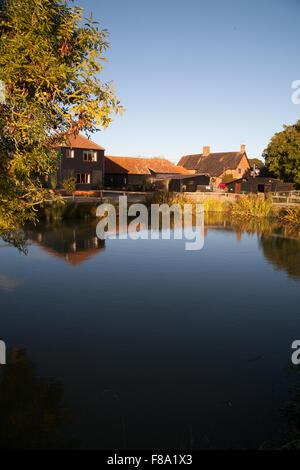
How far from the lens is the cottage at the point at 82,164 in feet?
144

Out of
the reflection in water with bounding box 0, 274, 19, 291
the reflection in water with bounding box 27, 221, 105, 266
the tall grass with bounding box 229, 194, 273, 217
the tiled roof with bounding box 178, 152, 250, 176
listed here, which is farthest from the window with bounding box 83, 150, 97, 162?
the reflection in water with bounding box 0, 274, 19, 291

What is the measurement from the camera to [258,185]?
51.8 m

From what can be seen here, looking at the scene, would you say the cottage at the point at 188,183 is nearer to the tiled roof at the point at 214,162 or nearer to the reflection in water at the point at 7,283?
the tiled roof at the point at 214,162

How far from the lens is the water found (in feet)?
15.4

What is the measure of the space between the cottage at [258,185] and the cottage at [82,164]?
22137 millimetres

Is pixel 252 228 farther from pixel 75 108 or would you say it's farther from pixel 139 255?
pixel 75 108

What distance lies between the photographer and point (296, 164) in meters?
43.6

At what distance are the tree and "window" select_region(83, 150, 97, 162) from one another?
24.7 m

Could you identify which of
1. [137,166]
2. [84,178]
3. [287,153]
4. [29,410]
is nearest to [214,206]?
[287,153]

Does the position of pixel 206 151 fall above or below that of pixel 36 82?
above

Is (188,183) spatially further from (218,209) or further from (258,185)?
(218,209)

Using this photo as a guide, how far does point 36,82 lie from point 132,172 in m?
48.7

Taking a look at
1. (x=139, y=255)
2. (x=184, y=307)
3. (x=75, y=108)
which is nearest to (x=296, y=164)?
(x=139, y=255)

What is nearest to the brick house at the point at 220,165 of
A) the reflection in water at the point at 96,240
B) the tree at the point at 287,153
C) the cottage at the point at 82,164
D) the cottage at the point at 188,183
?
the cottage at the point at 188,183
